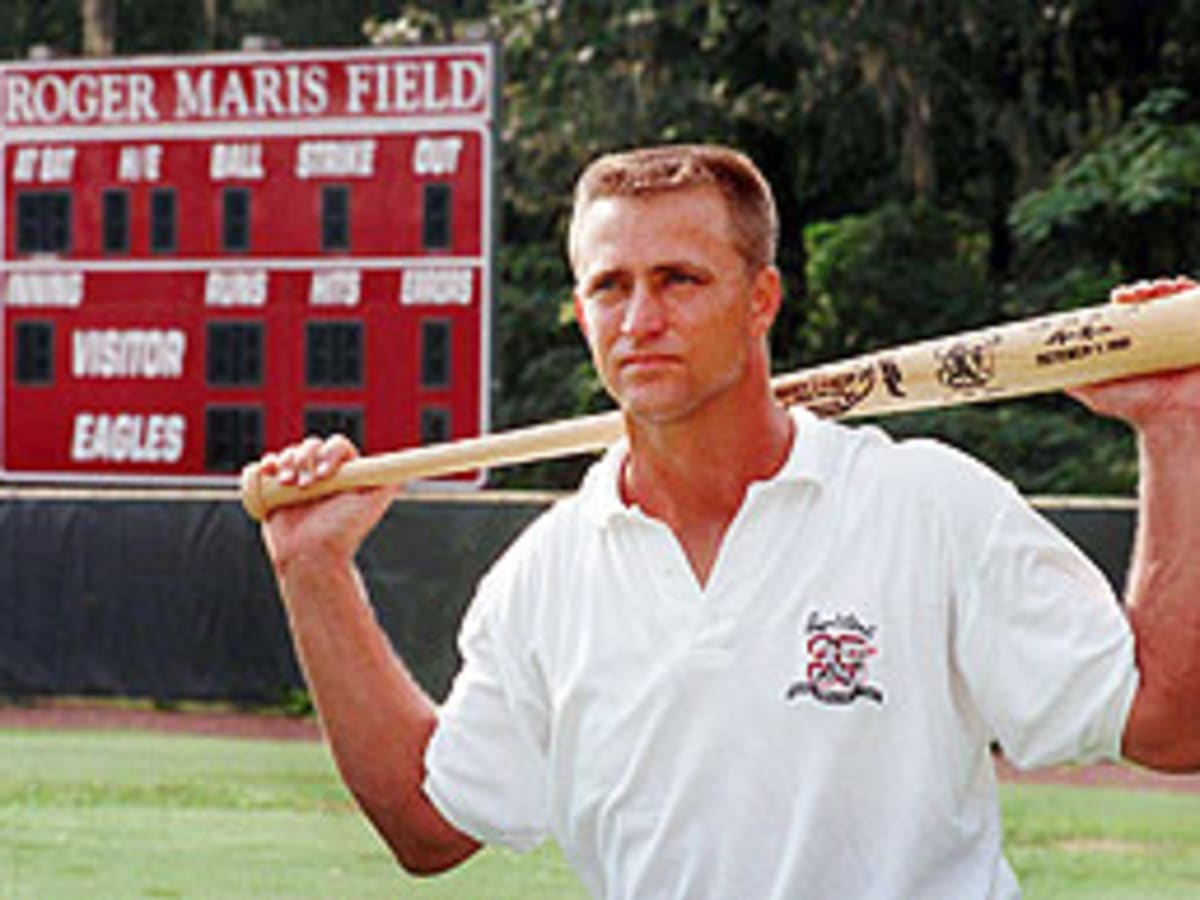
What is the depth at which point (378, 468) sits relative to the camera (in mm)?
3463

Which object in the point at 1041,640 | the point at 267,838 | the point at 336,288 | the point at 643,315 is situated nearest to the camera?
the point at 1041,640

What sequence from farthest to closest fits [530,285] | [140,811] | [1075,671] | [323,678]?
[530,285]
[140,811]
[323,678]
[1075,671]

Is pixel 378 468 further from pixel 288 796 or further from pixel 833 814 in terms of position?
pixel 288 796

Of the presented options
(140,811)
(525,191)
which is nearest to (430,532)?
(140,811)

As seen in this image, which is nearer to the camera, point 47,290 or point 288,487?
point 288,487

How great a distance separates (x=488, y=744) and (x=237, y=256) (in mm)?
12959

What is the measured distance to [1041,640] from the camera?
9.21 feet

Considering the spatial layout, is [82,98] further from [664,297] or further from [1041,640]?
[1041,640]

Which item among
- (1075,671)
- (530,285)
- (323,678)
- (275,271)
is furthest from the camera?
(530,285)

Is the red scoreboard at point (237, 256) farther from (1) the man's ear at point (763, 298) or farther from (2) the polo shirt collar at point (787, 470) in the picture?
(1) the man's ear at point (763, 298)

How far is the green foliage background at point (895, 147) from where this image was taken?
2128 centimetres

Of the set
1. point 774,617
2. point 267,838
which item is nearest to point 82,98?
point 267,838

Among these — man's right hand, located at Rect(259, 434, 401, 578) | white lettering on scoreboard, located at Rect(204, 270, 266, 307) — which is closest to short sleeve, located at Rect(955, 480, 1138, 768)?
man's right hand, located at Rect(259, 434, 401, 578)

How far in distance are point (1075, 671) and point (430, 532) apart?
39.0ft
